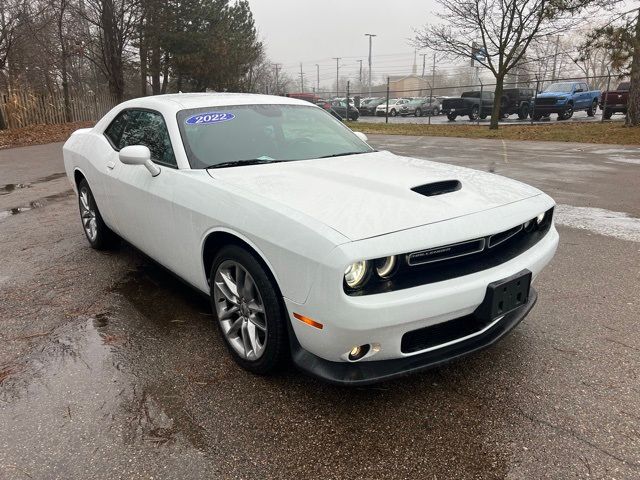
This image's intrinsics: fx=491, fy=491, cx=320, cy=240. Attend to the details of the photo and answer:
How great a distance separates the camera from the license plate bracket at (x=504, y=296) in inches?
89.7

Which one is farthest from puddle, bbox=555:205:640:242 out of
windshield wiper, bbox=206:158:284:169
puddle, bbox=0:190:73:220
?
puddle, bbox=0:190:73:220

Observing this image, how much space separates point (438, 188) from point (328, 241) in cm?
99

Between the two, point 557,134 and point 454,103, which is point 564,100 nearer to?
point 454,103

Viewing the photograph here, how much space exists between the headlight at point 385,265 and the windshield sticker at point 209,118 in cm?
189

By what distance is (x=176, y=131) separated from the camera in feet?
10.9

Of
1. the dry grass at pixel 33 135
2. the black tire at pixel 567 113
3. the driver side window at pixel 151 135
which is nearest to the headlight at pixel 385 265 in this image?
the driver side window at pixel 151 135

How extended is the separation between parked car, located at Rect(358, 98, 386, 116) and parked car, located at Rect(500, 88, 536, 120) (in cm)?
1495

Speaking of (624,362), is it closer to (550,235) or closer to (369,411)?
(550,235)

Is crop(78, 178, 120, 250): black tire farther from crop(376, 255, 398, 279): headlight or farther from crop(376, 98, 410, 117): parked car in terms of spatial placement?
crop(376, 98, 410, 117): parked car

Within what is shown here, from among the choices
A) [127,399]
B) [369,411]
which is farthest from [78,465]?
[369,411]

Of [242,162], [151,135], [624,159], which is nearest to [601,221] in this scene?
[242,162]

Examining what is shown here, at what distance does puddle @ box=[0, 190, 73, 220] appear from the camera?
649 centimetres

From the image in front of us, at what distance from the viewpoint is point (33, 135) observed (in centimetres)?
1753

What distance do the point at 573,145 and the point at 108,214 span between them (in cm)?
1383
